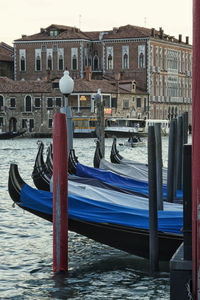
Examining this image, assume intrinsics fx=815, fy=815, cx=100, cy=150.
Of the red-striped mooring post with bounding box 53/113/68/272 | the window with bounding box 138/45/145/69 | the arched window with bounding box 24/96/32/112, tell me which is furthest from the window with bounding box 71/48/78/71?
the red-striped mooring post with bounding box 53/113/68/272

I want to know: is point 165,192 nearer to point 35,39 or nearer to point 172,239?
point 172,239

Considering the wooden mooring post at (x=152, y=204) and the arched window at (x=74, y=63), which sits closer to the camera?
the wooden mooring post at (x=152, y=204)

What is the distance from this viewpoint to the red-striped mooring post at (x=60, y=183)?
543 centimetres

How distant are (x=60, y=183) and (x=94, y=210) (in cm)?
96

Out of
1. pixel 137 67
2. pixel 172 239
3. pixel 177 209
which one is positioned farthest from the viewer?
pixel 137 67

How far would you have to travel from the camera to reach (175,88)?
2156 inches

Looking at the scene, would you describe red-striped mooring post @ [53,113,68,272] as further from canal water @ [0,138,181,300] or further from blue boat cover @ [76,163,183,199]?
blue boat cover @ [76,163,183,199]

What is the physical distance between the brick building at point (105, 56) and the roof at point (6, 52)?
0.84m

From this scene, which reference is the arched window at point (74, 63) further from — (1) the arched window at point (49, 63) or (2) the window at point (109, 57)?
(2) the window at point (109, 57)

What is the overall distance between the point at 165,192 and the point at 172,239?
2.61 meters

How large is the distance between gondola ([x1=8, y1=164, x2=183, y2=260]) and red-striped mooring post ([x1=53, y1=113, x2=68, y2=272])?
2.09ft

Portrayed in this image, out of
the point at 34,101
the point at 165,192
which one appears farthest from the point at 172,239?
the point at 34,101

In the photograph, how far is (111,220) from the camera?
20.5 ft

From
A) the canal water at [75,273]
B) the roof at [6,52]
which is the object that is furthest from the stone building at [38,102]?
the canal water at [75,273]
